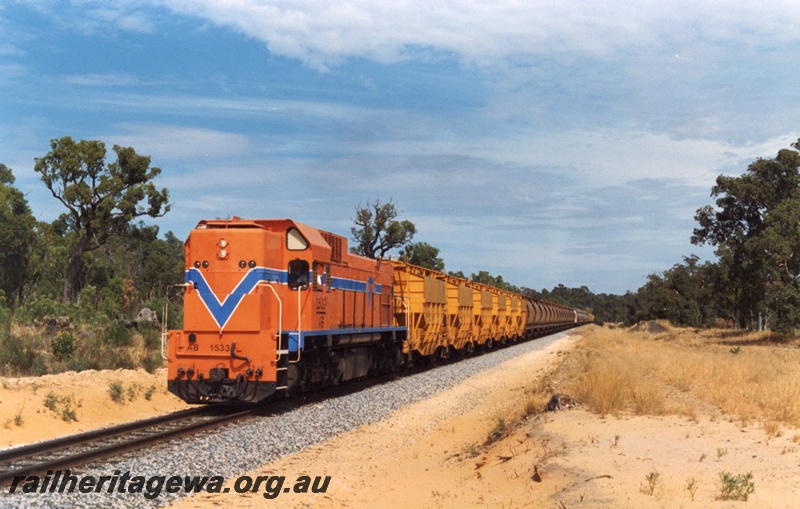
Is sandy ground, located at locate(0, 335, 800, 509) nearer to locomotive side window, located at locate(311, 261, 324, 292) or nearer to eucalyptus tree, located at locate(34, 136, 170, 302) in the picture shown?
locomotive side window, located at locate(311, 261, 324, 292)

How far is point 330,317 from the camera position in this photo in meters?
17.6

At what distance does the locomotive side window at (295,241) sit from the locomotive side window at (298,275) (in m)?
0.34

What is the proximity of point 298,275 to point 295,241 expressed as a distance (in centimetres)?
79

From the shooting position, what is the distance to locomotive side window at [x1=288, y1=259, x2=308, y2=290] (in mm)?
15773

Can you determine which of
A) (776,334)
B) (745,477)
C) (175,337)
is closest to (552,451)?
(745,477)

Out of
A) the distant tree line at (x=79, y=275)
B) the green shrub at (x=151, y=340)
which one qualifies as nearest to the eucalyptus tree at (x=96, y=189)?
the distant tree line at (x=79, y=275)

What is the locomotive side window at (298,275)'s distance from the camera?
15773 millimetres

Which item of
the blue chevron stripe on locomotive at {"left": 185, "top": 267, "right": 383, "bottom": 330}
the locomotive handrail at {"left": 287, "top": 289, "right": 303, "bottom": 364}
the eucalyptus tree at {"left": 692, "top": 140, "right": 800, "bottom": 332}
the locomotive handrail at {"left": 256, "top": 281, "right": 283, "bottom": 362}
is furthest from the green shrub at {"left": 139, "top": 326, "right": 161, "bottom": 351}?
the eucalyptus tree at {"left": 692, "top": 140, "right": 800, "bottom": 332}

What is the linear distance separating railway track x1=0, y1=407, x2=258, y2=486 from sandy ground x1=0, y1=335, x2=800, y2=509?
5.49ft

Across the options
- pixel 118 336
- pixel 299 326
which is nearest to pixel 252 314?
pixel 299 326

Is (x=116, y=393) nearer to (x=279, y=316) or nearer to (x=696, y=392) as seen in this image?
(x=279, y=316)

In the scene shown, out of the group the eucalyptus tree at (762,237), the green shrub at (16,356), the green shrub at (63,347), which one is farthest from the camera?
the eucalyptus tree at (762,237)

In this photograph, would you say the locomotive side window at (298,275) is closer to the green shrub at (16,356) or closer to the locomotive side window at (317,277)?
the locomotive side window at (317,277)

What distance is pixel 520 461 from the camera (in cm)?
993
